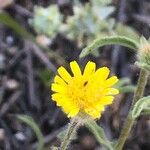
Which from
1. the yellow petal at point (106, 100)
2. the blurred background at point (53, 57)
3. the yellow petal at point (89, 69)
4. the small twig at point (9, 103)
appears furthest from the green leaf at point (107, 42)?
the small twig at point (9, 103)

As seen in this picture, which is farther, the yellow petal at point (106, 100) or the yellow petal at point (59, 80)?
the yellow petal at point (59, 80)

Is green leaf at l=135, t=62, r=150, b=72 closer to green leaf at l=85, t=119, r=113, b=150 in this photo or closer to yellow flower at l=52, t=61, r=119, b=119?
yellow flower at l=52, t=61, r=119, b=119

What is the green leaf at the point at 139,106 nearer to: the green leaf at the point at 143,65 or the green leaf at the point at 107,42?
the green leaf at the point at 143,65

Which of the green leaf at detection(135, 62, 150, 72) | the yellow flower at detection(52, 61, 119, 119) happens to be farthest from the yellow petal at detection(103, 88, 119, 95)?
the green leaf at detection(135, 62, 150, 72)

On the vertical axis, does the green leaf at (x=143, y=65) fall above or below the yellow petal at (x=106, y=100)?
above

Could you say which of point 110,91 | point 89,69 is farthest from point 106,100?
point 89,69

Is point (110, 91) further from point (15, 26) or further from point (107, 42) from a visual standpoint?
point (15, 26)

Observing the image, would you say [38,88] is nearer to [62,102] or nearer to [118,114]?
[118,114]
